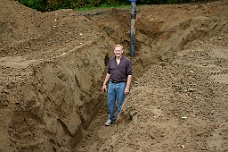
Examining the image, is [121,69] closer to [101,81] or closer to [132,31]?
[101,81]

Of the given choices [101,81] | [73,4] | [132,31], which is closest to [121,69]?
[101,81]

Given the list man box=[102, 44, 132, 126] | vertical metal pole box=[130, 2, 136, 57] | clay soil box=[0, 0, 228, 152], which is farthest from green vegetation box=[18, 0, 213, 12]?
man box=[102, 44, 132, 126]

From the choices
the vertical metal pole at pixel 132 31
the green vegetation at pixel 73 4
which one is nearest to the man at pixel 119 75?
the vertical metal pole at pixel 132 31

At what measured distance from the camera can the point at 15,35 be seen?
11.4 metres

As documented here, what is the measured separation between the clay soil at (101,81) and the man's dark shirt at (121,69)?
11.5 inches

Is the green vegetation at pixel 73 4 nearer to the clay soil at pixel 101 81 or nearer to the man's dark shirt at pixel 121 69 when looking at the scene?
the clay soil at pixel 101 81

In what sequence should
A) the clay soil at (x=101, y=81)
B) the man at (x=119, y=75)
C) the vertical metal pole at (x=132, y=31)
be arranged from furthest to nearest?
the vertical metal pole at (x=132, y=31) < the man at (x=119, y=75) < the clay soil at (x=101, y=81)

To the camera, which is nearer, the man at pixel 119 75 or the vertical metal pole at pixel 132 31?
the man at pixel 119 75

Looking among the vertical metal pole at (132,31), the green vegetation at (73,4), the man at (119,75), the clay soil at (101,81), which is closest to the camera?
the clay soil at (101,81)

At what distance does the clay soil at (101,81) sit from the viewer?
251 inches

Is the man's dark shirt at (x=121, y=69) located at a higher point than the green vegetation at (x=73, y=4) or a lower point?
lower

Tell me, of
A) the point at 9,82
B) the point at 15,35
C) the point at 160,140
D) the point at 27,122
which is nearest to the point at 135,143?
the point at 160,140

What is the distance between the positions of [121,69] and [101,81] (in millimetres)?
2407

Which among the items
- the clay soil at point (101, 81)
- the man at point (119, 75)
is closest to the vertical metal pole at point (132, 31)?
the clay soil at point (101, 81)
